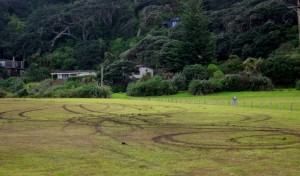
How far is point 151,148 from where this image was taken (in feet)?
44.1

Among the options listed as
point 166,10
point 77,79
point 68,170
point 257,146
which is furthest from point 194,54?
point 68,170

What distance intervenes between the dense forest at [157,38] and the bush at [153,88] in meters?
2.48

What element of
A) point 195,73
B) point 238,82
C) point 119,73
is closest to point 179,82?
point 195,73

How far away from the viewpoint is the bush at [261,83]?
5416 cm

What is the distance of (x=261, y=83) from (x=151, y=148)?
4373 cm

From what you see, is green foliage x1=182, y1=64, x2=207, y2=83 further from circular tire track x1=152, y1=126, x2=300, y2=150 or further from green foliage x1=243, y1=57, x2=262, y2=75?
circular tire track x1=152, y1=126, x2=300, y2=150

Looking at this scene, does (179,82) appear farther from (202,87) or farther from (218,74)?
(202,87)

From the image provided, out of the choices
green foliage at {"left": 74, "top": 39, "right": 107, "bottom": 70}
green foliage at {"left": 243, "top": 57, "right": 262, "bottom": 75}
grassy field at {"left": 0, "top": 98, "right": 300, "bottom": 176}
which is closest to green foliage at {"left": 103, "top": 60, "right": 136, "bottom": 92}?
green foliage at {"left": 74, "top": 39, "right": 107, "bottom": 70}

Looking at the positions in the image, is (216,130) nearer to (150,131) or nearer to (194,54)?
(150,131)

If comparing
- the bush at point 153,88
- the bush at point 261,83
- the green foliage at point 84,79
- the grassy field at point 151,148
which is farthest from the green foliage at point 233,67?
the grassy field at point 151,148

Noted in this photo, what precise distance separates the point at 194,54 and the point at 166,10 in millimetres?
29449

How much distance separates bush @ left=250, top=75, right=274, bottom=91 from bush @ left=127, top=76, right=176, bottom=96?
11.6 metres

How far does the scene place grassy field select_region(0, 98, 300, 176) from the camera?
10266mm

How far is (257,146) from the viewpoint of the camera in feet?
45.6
